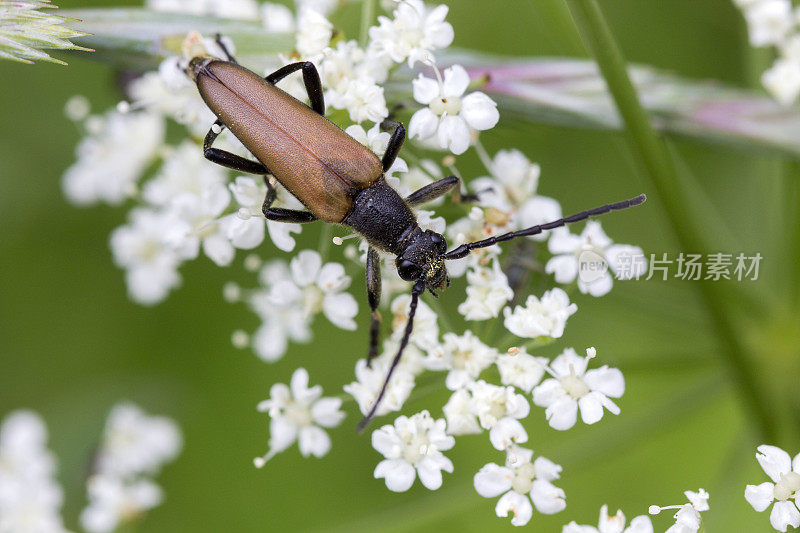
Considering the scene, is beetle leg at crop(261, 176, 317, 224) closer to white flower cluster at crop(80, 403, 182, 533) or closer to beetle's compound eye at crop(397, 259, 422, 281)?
beetle's compound eye at crop(397, 259, 422, 281)

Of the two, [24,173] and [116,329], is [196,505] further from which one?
[24,173]

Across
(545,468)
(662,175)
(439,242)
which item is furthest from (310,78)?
(545,468)

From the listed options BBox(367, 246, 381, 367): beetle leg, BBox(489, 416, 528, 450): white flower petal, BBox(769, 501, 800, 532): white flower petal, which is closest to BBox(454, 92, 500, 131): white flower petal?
BBox(367, 246, 381, 367): beetle leg

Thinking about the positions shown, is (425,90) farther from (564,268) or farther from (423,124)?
(564,268)

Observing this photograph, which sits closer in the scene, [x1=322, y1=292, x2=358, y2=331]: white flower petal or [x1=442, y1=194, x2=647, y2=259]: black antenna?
[x1=442, y1=194, x2=647, y2=259]: black antenna

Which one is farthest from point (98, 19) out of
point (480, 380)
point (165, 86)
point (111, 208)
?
point (111, 208)

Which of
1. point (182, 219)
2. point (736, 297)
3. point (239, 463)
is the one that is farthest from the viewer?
point (239, 463)

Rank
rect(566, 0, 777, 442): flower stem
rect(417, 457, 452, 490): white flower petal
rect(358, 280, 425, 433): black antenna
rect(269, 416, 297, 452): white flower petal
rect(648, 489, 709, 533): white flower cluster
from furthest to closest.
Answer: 1. rect(269, 416, 297, 452): white flower petal
2. rect(358, 280, 425, 433): black antenna
3. rect(417, 457, 452, 490): white flower petal
4. rect(566, 0, 777, 442): flower stem
5. rect(648, 489, 709, 533): white flower cluster
